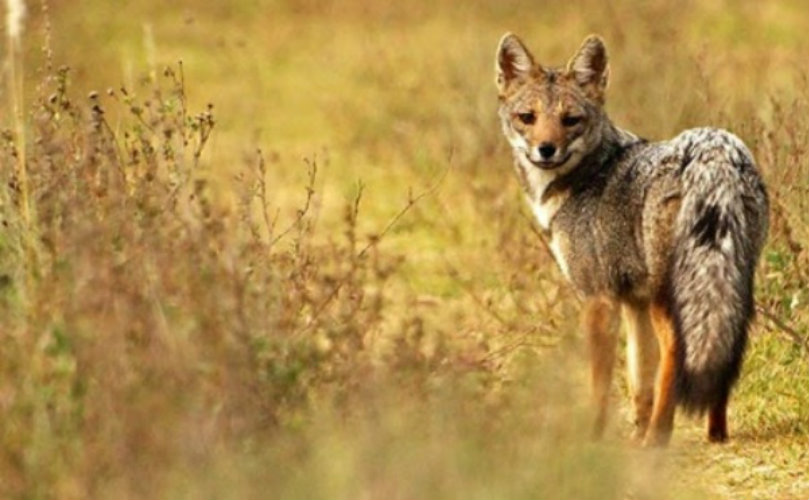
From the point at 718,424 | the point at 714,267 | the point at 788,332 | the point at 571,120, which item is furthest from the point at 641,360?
the point at 571,120

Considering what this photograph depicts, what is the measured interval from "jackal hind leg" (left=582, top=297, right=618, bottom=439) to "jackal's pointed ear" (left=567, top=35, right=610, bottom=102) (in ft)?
2.98

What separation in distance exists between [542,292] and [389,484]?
5.04 m

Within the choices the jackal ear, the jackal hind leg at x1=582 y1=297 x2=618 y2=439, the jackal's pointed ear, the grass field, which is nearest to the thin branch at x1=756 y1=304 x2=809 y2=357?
the grass field

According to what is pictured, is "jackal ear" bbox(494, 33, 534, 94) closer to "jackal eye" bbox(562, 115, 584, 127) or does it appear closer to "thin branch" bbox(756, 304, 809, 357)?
"jackal eye" bbox(562, 115, 584, 127)

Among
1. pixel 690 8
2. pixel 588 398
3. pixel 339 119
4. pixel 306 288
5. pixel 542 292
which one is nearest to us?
pixel 306 288

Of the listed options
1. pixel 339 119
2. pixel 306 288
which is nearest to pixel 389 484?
pixel 306 288

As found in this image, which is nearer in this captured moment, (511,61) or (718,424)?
(718,424)

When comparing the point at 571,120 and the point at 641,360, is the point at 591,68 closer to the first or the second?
the point at 571,120

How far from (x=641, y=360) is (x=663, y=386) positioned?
41 cm

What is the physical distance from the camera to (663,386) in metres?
8.51

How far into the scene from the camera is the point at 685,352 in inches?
322

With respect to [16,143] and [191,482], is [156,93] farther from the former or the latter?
[191,482]

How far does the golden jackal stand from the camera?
8180 millimetres

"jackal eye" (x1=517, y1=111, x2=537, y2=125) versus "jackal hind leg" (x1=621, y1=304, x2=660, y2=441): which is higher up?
"jackal eye" (x1=517, y1=111, x2=537, y2=125)
